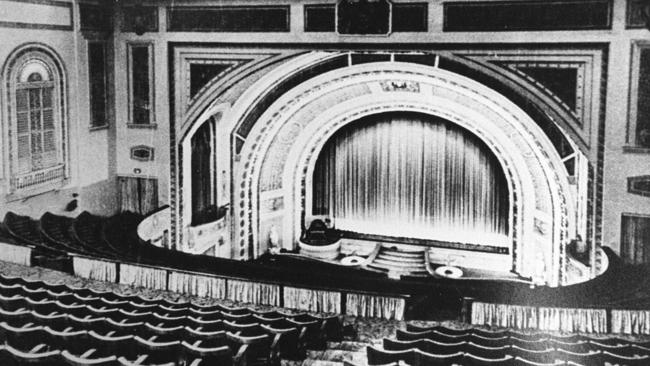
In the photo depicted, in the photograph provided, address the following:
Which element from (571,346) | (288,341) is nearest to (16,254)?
(288,341)

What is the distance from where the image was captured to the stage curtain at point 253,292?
7461 mm

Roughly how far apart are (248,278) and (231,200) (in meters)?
6.64

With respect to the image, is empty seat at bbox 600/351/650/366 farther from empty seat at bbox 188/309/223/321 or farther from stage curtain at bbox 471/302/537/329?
empty seat at bbox 188/309/223/321

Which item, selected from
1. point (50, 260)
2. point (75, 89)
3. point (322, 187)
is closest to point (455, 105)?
point (322, 187)

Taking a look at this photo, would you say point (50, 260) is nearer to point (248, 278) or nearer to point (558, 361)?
point (248, 278)

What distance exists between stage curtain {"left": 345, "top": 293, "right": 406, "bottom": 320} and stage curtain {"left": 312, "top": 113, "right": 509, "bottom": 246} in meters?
9.40

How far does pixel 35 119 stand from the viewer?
1046cm

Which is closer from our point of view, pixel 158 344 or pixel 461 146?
pixel 158 344

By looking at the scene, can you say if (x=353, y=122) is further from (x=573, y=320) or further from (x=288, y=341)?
(x=288, y=341)

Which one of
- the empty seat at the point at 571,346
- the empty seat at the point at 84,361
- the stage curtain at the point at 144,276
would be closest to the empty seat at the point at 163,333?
the empty seat at the point at 84,361

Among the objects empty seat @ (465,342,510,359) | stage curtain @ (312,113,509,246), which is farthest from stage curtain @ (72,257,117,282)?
stage curtain @ (312,113,509,246)

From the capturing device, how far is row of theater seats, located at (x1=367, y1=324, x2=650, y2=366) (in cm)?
493

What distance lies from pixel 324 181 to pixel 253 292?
32.2 ft

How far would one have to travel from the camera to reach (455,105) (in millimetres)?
14539
